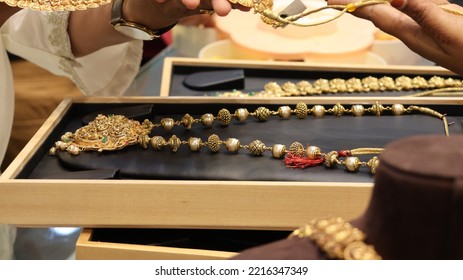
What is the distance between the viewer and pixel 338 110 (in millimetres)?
898

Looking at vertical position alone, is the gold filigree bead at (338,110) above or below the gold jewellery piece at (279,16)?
below

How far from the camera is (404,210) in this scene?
0.34 m

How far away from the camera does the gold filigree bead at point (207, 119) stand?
0.88 meters

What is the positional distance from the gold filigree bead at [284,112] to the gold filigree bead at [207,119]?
0.11m

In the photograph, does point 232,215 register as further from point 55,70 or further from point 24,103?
point 24,103

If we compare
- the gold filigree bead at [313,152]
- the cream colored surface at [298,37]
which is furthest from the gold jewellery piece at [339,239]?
the cream colored surface at [298,37]

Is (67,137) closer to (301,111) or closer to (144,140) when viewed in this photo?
(144,140)

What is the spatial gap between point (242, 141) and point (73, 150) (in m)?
0.25

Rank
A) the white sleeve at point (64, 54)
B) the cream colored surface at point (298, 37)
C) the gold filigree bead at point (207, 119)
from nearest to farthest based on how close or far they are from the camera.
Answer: the gold filigree bead at point (207, 119), the white sleeve at point (64, 54), the cream colored surface at point (298, 37)

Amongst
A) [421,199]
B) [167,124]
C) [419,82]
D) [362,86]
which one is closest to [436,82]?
[419,82]

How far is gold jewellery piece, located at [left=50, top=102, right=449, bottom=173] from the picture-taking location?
2.51 ft

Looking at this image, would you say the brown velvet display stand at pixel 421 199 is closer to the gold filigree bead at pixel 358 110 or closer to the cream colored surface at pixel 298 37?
the gold filigree bead at pixel 358 110

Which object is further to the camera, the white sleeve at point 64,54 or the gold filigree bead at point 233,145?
the white sleeve at point 64,54

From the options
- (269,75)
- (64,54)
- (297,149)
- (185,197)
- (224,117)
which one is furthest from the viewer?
(269,75)
